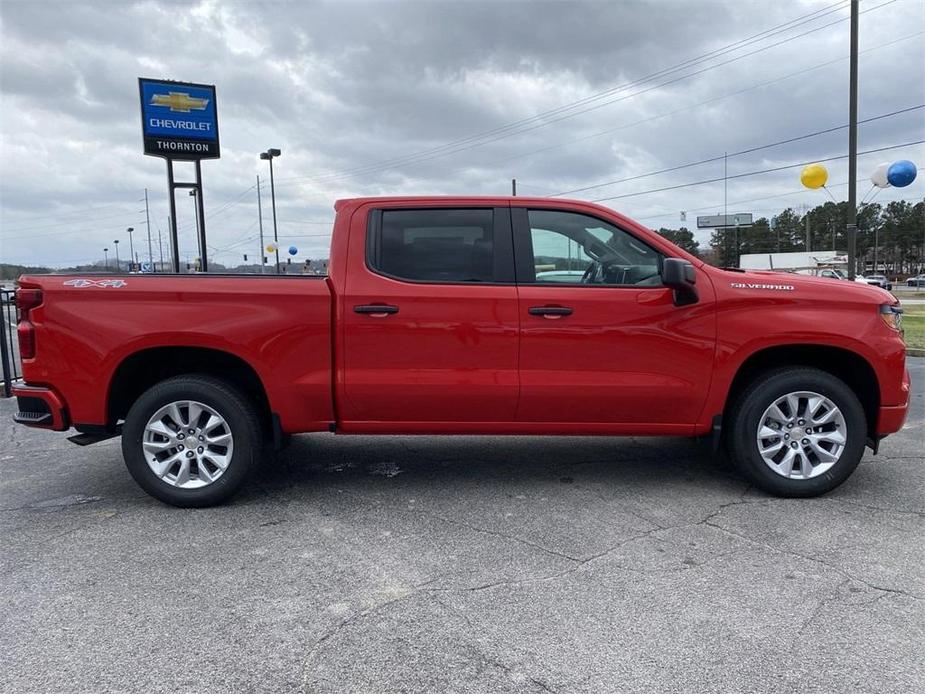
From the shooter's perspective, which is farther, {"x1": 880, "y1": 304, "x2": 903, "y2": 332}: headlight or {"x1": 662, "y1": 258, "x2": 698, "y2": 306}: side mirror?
{"x1": 880, "y1": 304, "x2": 903, "y2": 332}: headlight

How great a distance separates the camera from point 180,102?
45.1 ft

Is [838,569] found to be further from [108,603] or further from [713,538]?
[108,603]

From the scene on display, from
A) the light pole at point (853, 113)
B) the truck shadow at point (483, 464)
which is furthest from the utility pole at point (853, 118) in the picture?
the truck shadow at point (483, 464)

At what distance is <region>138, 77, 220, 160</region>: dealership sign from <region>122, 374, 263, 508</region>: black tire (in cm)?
1118

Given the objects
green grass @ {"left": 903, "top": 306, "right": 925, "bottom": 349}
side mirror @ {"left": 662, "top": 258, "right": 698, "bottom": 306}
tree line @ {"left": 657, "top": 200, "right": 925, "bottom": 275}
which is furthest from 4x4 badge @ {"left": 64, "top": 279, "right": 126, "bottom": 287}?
tree line @ {"left": 657, "top": 200, "right": 925, "bottom": 275}

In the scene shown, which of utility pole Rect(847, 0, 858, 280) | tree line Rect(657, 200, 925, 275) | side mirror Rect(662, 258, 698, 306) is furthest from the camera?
tree line Rect(657, 200, 925, 275)

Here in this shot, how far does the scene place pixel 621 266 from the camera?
171 inches

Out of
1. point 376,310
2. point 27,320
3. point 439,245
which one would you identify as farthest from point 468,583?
point 27,320

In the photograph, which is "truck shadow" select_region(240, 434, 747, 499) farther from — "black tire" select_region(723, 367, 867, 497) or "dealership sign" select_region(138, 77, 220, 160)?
"dealership sign" select_region(138, 77, 220, 160)

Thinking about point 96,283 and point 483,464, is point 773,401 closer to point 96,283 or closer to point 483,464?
point 483,464

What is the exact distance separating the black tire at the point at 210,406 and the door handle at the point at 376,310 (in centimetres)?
96

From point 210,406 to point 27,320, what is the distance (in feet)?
4.16

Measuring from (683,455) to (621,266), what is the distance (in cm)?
193

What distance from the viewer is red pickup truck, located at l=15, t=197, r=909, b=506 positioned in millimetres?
4164
